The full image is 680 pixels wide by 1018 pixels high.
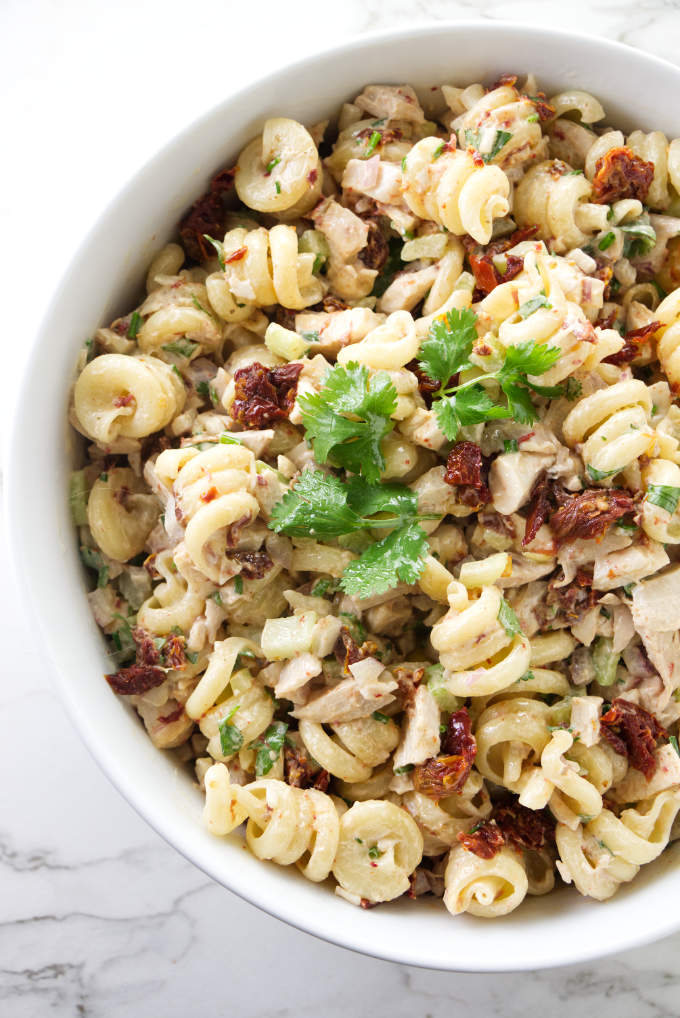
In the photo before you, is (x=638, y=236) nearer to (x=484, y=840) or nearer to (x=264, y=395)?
(x=264, y=395)

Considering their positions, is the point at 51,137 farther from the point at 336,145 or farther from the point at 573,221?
the point at 573,221

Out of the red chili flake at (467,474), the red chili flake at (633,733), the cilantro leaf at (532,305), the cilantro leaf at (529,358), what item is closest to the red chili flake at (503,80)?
the cilantro leaf at (532,305)

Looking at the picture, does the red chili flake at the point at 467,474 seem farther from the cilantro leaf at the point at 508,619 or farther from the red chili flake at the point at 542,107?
the red chili flake at the point at 542,107

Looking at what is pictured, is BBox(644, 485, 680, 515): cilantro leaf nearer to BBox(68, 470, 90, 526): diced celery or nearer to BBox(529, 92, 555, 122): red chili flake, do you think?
BBox(529, 92, 555, 122): red chili flake

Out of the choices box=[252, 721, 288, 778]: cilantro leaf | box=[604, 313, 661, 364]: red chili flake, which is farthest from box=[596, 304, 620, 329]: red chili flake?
box=[252, 721, 288, 778]: cilantro leaf

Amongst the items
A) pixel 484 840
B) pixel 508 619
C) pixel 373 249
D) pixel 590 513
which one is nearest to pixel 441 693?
pixel 508 619

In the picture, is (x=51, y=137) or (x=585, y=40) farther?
(x=51, y=137)

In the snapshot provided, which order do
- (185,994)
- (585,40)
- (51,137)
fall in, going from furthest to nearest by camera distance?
(51,137), (185,994), (585,40)

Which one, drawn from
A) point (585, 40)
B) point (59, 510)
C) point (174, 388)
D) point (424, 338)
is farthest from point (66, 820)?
point (585, 40)
